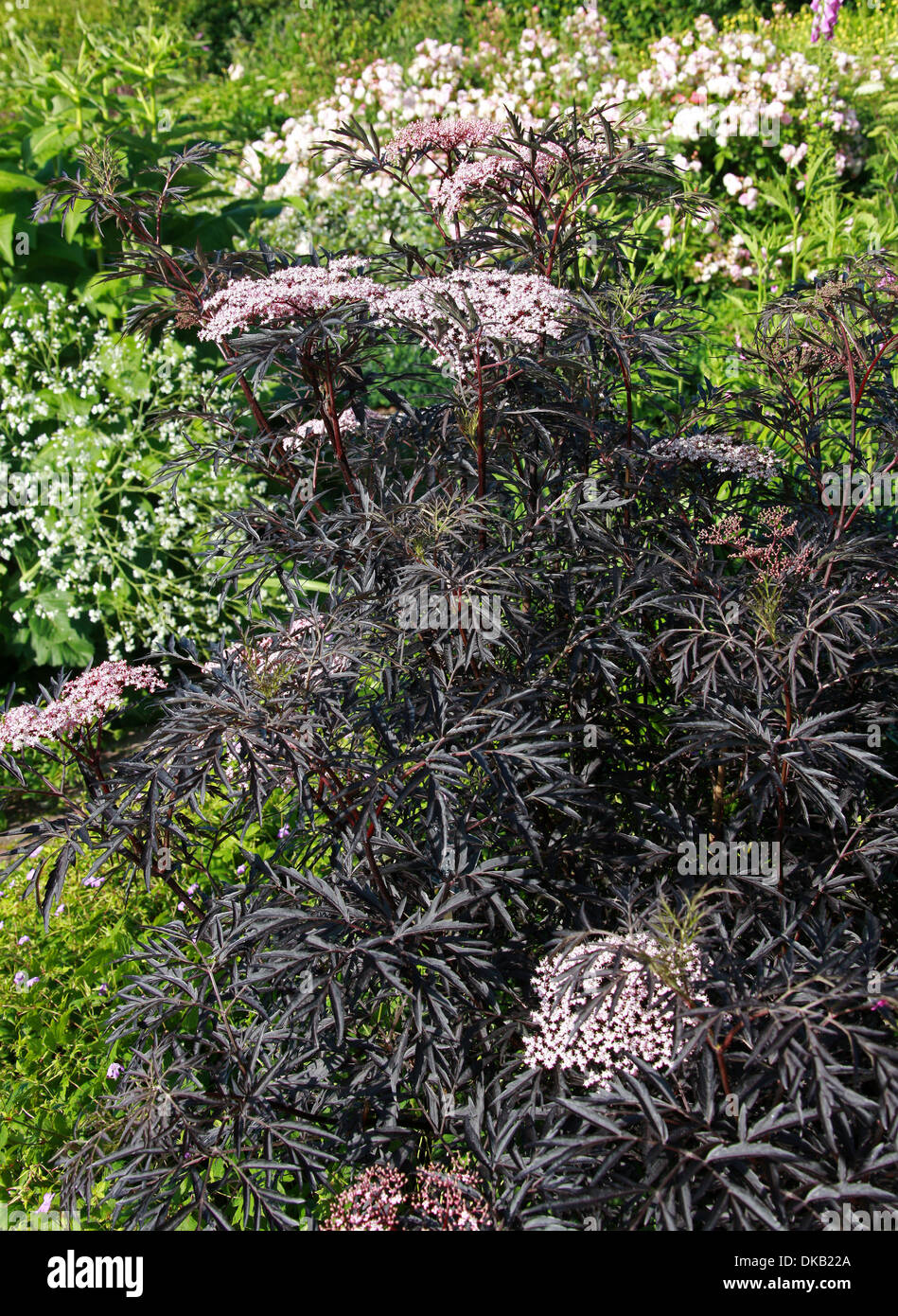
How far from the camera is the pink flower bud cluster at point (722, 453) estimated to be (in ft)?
6.97

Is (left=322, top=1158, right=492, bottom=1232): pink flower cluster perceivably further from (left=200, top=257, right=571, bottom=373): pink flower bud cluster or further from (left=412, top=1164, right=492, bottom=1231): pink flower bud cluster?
(left=200, top=257, right=571, bottom=373): pink flower bud cluster

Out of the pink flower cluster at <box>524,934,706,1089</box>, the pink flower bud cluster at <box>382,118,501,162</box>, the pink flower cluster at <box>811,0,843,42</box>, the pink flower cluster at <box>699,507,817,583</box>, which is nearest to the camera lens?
the pink flower cluster at <box>524,934,706,1089</box>

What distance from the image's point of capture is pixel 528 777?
6.46ft

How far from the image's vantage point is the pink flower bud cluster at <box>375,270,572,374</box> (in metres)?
1.79

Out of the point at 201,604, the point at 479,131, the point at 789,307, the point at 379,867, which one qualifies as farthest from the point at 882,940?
the point at 201,604

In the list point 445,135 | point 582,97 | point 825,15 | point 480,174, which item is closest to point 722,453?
point 480,174

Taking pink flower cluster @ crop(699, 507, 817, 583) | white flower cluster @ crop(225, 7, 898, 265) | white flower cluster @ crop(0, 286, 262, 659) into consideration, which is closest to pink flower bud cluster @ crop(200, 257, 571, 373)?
pink flower cluster @ crop(699, 507, 817, 583)

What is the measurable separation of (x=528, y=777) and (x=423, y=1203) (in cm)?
74

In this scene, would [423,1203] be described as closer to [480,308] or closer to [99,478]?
[480,308]

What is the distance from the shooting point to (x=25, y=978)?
2861 mm

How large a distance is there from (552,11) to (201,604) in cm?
896

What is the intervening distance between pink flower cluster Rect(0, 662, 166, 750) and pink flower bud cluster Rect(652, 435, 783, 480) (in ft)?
3.67

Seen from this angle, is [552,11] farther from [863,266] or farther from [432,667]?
[432,667]

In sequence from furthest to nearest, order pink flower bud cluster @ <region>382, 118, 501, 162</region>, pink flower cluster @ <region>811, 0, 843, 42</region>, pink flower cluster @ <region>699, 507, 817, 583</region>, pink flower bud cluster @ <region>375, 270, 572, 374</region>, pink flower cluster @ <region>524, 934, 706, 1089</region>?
pink flower cluster @ <region>811, 0, 843, 42</region> < pink flower bud cluster @ <region>382, 118, 501, 162</region> < pink flower cluster @ <region>699, 507, 817, 583</region> < pink flower bud cluster @ <region>375, 270, 572, 374</region> < pink flower cluster @ <region>524, 934, 706, 1089</region>
